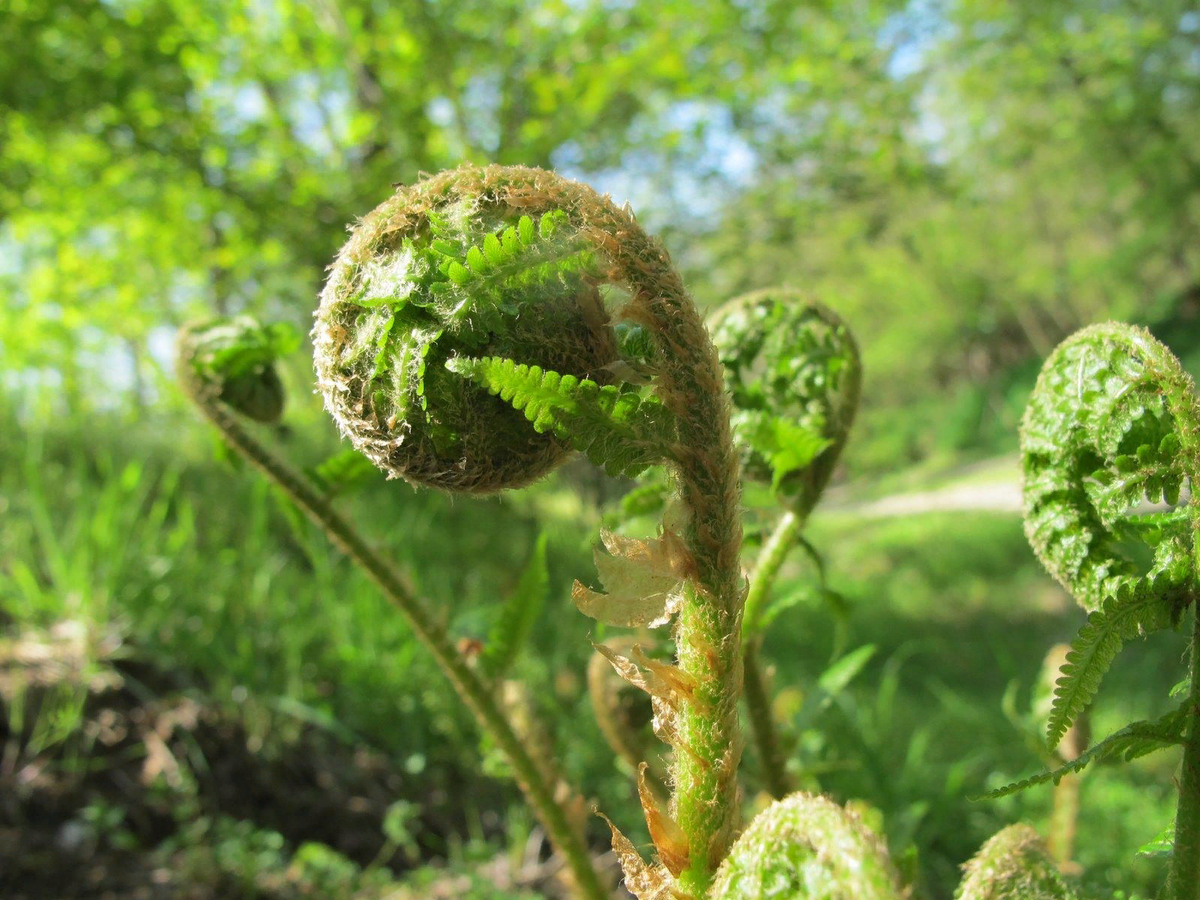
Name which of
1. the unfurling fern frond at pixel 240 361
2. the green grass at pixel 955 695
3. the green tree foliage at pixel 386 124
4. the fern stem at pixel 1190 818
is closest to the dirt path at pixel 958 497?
the green grass at pixel 955 695

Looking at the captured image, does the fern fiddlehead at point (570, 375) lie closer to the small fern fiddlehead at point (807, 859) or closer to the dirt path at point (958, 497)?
the small fern fiddlehead at point (807, 859)

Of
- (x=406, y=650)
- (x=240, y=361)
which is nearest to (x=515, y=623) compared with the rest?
(x=240, y=361)

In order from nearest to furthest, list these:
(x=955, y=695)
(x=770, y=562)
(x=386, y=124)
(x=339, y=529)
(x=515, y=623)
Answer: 1. (x=770, y=562)
2. (x=339, y=529)
3. (x=515, y=623)
4. (x=955, y=695)
5. (x=386, y=124)

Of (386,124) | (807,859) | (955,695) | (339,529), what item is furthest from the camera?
(386,124)

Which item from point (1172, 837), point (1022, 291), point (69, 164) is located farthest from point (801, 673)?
point (1022, 291)

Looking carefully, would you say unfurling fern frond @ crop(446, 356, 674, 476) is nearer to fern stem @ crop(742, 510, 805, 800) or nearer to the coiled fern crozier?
the coiled fern crozier

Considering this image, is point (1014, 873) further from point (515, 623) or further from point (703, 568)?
point (515, 623)

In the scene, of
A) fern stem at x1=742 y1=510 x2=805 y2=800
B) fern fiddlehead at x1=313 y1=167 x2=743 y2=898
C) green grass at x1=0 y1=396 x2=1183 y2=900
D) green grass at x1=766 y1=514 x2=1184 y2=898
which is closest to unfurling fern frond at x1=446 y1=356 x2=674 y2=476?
fern fiddlehead at x1=313 y1=167 x2=743 y2=898
